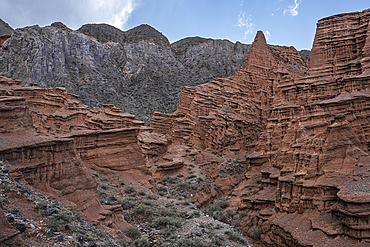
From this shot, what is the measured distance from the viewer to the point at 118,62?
90.1 metres

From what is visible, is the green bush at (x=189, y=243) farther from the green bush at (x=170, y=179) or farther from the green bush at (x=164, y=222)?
the green bush at (x=170, y=179)

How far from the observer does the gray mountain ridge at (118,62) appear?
62125mm

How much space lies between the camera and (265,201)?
73.9 ft

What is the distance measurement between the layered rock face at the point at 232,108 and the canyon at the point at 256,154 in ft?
1.06

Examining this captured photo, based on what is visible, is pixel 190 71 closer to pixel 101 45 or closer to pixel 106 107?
pixel 101 45

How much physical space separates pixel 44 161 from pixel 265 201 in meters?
18.1

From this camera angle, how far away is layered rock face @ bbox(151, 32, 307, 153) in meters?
46.5

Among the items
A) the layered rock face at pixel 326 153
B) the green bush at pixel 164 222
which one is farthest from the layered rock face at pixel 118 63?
the green bush at pixel 164 222

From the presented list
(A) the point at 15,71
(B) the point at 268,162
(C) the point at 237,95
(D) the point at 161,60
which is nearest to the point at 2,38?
(A) the point at 15,71

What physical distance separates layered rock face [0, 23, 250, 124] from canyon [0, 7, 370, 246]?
26.6 metres

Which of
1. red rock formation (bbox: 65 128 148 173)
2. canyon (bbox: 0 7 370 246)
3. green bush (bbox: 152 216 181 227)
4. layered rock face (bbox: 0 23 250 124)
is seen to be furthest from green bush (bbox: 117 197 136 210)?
layered rock face (bbox: 0 23 250 124)

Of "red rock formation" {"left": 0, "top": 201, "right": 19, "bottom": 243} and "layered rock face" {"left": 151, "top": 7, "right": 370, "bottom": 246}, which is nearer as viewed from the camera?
"red rock formation" {"left": 0, "top": 201, "right": 19, "bottom": 243}

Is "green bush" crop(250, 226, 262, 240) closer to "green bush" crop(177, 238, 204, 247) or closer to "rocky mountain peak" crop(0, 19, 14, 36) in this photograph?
"green bush" crop(177, 238, 204, 247)

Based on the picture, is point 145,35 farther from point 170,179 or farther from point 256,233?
point 256,233
